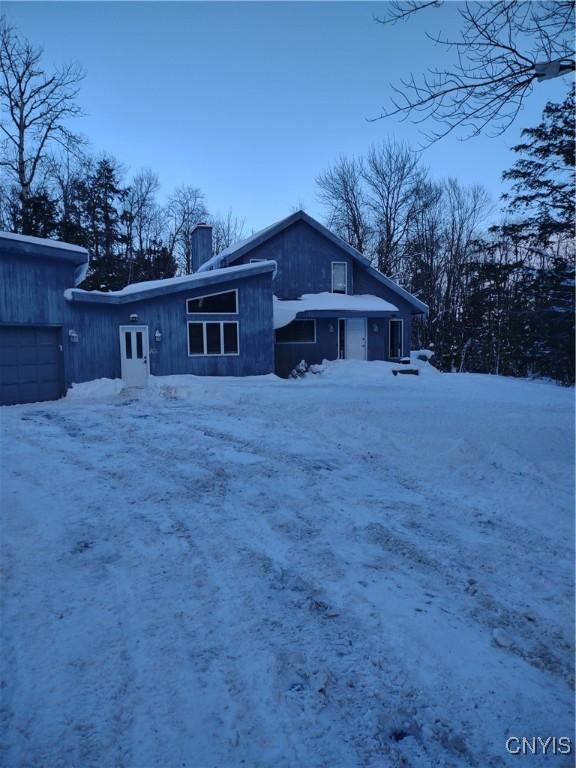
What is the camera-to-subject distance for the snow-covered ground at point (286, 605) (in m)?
1.99

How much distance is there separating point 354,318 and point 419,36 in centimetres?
1405

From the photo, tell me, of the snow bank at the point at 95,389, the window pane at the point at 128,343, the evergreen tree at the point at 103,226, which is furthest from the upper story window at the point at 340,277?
the evergreen tree at the point at 103,226

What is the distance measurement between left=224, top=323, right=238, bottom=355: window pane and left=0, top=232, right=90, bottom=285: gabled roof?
4.95 meters

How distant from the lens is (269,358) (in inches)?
636

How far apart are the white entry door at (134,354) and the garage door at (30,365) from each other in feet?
6.38

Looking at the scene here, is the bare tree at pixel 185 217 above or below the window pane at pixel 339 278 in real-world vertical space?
above

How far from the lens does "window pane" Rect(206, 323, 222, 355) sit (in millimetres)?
15477

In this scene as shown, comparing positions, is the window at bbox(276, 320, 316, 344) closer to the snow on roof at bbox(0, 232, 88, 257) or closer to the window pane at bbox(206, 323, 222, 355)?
the window pane at bbox(206, 323, 222, 355)

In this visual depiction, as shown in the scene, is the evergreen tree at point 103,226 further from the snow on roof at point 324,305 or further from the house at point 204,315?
the snow on roof at point 324,305

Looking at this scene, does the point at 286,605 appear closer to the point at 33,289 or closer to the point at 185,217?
the point at 33,289

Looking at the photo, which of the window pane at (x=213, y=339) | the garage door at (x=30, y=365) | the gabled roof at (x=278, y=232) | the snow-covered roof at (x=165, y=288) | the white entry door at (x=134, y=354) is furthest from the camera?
the gabled roof at (x=278, y=232)

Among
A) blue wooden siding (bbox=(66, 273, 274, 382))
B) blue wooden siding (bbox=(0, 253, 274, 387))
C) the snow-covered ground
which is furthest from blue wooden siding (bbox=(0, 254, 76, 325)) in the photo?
the snow-covered ground

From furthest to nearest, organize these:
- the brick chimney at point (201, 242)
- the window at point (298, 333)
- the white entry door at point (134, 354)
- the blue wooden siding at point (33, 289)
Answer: the brick chimney at point (201, 242) → the window at point (298, 333) → the white entry door at point (134, 354) → the blue wooden siding at point (33, 289)

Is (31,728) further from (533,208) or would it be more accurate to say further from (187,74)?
(533,208)
